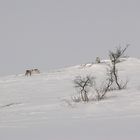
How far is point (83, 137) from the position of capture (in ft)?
24.6

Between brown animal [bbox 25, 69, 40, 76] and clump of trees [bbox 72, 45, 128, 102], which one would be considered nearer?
clump of trees [bbox 72, 45, 128, 102]

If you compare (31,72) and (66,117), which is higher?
(31,72)

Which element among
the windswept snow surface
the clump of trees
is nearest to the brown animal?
the windswept snow surface

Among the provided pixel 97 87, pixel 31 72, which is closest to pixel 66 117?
pixel 97 87

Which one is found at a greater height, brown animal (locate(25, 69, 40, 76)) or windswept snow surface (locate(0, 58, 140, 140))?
brown animal (locate(25, 69, 40, 76))

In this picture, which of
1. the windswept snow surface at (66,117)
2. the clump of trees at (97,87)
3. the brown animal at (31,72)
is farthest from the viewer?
the brown animal at (31,72)

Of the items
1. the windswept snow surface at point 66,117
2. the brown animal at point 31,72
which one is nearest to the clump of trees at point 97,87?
the windswept snow surface at point 66,117

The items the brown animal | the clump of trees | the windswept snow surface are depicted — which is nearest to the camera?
the windswept snow surface

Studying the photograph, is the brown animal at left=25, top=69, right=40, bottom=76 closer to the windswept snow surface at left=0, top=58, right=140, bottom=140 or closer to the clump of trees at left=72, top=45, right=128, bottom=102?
the windswept snow surface at left=0, top=58, right=140, bottom=140

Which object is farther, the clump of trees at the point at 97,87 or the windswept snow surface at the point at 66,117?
→ the clump of trees at the point at 97,87

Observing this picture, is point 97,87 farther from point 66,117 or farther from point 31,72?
point 31,72

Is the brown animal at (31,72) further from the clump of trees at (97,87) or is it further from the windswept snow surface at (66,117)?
the clump of trees at (97,87)

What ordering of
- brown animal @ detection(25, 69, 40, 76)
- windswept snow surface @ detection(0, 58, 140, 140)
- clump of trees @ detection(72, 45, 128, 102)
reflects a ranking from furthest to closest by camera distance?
1. brown animal @ detection(25, 69, 40, 76)
2. clump of trees @ detection(72, 45, 128, 102)
3. windswept snow surface @ detection(0, 58, 140, 140)

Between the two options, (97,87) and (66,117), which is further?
(97,87)
